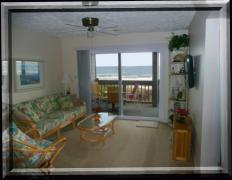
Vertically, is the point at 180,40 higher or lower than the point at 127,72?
higher

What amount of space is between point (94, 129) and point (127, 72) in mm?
1505

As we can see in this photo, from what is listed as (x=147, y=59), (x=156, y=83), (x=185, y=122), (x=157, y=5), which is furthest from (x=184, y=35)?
(x=157, y=5)

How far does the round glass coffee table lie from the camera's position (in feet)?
8.26

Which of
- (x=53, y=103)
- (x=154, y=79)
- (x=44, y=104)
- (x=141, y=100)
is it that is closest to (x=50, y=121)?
(x=44, y=104)

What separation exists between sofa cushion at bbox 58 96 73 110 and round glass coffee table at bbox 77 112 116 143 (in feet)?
2.08

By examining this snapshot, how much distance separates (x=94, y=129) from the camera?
2.57 meters

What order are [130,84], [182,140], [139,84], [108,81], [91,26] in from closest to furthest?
[91,26], [182,140], [108,81], [139,84], [130,84]

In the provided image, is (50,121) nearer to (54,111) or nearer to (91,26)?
(54,111)

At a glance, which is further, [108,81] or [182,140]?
[108,81]

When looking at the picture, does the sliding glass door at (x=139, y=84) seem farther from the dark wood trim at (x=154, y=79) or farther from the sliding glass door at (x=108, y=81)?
the sliding glass door at (x=108, y=81)

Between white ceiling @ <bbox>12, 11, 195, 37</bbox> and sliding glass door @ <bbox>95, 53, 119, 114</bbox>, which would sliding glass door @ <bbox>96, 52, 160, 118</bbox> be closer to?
sliding glass door @ <bbox>95, 53, 119, 114</bbox>

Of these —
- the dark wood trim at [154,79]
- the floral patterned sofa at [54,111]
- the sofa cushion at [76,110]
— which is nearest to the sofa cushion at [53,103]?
the floral patterned sofa at [54,111]

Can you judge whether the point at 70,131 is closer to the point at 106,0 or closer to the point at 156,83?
the point at 156,83

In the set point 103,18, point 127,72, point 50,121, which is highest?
point 103,18
